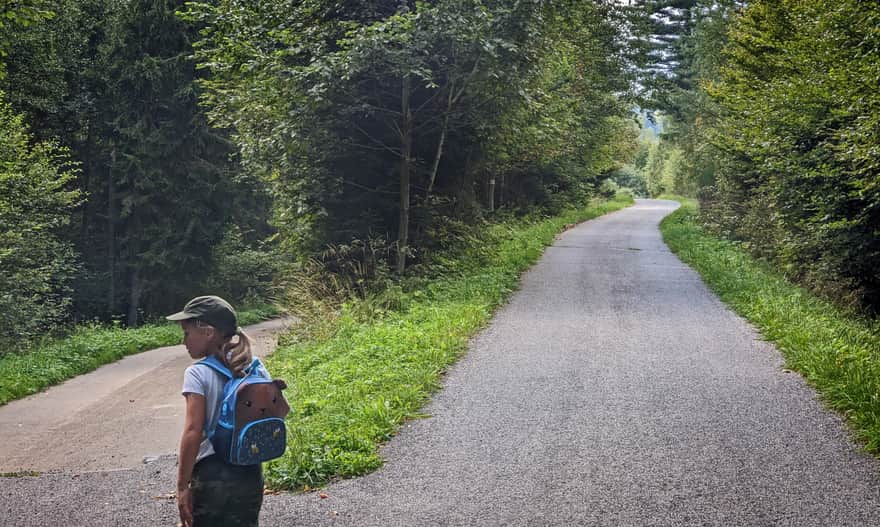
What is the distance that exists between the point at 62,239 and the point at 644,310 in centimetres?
2167

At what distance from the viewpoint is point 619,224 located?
34344 millimetres

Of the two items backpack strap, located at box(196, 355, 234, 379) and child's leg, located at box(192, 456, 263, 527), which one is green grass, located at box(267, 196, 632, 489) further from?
backpack strap, located at box(196, 355, 234, 379)

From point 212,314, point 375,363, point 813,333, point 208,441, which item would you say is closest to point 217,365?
point 212,314

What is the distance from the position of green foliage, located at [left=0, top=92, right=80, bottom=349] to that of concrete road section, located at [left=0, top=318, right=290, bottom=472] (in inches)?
115

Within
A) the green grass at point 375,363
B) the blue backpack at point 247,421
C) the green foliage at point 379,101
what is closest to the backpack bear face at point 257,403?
the blue backpack at point 247,421

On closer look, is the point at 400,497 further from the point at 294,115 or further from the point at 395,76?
the point at 395,76

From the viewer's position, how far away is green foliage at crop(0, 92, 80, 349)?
18.7m

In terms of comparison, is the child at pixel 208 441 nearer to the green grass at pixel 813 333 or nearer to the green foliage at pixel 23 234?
the green grass at pixel 813 333

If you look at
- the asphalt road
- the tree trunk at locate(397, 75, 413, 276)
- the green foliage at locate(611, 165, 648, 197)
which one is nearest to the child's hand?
the asphalt road

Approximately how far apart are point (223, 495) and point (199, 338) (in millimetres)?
726

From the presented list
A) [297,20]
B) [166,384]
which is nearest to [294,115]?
[297,20]

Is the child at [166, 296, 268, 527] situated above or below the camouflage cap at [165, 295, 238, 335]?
below

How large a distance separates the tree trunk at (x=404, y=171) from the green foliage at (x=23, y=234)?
891 cm

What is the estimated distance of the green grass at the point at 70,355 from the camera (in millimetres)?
14523
